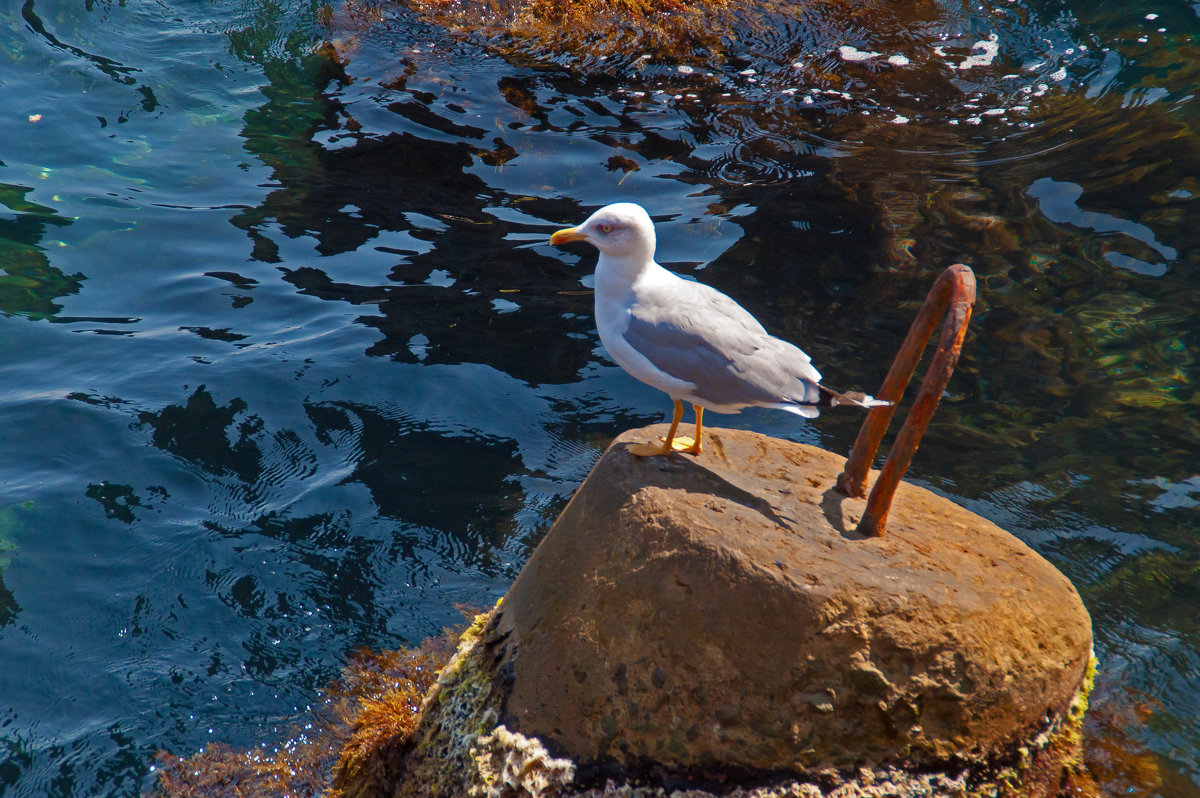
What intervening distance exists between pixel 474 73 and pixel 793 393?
853 cm

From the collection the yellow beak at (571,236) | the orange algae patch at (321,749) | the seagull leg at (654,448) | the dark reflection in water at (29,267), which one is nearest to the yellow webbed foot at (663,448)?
the seagull leg at (654,448)

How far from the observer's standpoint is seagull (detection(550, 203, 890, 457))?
3.61m

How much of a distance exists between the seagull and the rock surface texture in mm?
413

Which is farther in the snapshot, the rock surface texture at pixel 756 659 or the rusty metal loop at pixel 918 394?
the rusty metal loop at pixel 918 394

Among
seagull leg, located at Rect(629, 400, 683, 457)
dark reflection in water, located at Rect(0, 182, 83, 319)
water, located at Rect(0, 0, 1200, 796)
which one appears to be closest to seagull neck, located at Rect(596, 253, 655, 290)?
seagull leg, located at Rect(629, 400, 683, 457)

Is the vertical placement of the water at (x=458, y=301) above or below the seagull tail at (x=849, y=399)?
below

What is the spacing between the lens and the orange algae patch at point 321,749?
13.6ft

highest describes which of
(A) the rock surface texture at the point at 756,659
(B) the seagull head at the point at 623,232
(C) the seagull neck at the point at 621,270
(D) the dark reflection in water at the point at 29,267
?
(B) the seagull head at the point at 623,232

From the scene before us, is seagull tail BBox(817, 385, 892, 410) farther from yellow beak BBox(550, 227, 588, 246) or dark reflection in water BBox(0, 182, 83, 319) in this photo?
dark reflection in water BBox(0, 182, 83, 319)

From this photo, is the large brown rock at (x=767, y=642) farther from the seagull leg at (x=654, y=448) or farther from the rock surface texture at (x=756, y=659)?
the seagull leg at (x=654, y=448)

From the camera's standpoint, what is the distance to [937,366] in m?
3.17

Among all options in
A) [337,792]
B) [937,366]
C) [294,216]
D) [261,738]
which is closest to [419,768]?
[337,792]

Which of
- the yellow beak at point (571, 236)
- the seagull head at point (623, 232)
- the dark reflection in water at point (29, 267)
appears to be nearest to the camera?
the seagull head at point (623, 232)

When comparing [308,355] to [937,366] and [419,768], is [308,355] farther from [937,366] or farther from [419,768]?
[937,366]
